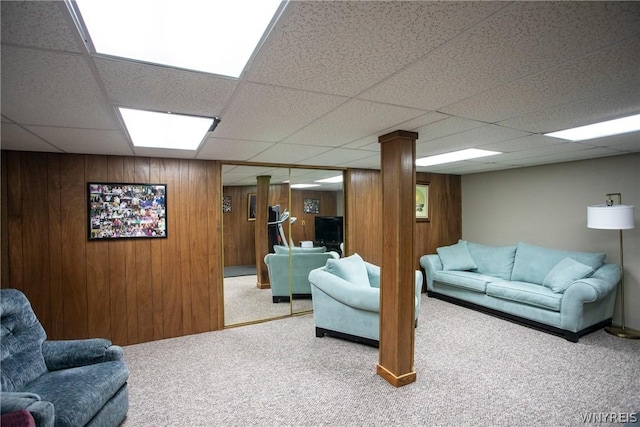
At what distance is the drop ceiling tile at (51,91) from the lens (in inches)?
51.8

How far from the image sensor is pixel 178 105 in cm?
192

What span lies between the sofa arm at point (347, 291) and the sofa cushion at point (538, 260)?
270cm

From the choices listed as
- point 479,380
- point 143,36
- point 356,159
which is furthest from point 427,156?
point 143,36

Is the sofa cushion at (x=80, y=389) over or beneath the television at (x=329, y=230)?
beneath

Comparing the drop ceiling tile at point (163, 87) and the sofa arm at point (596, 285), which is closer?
the drop ceiling tile at point (163, 87)

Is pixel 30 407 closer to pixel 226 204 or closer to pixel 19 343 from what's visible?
pixel 19 343

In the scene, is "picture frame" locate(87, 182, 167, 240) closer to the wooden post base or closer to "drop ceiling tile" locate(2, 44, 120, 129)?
"drop ceiling tile" locate(2, 44, 120, 129)

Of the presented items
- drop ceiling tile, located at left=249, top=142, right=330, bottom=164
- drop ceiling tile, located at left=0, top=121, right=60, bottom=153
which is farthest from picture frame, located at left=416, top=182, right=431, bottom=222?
drop ceiling tile, located at left=0, top=121, right=60, bottom=153

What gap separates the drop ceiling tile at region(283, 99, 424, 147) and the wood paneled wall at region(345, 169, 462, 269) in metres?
2.04

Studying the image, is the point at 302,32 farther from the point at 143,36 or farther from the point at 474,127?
the point at 474,127

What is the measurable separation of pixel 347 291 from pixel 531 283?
2.93 m

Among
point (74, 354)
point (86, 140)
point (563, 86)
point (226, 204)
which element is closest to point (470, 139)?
point (563, 86)

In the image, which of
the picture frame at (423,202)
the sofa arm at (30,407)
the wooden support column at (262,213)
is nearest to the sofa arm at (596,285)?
the picture frame at (423,202)

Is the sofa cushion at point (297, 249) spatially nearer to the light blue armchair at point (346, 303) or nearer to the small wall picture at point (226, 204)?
the small wall picture at point (226, 204)
